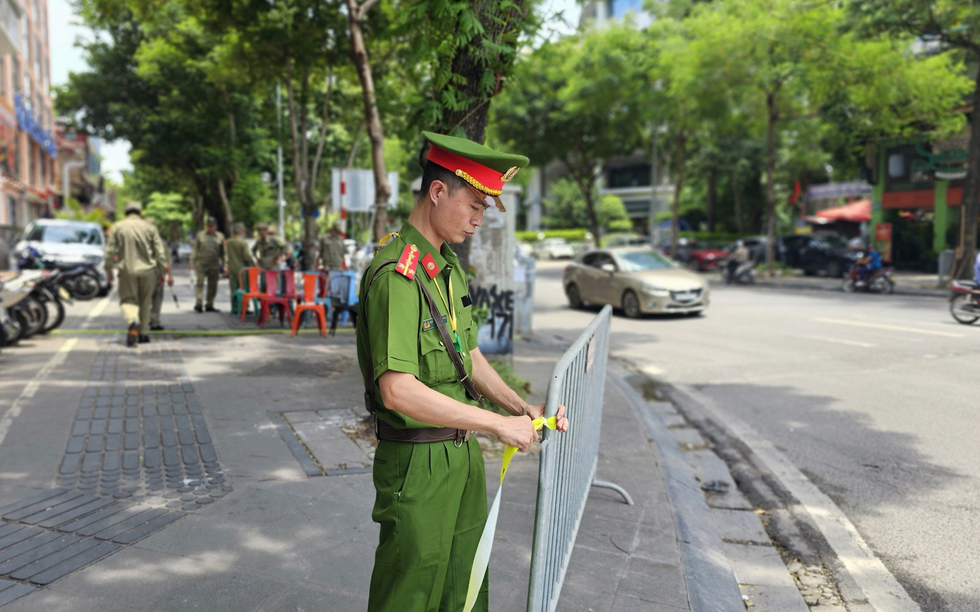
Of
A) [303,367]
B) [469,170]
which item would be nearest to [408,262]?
[469,170]

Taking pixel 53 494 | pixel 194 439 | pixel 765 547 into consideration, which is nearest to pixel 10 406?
pixel 194 439

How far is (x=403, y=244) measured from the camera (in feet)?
7.14

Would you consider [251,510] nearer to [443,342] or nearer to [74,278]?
[443,342]

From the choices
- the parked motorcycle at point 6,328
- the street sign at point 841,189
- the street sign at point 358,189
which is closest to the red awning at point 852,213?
the street sign at point 841,189

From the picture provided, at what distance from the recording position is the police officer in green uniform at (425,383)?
6.69 feet

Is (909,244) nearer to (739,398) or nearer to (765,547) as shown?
(739,398)

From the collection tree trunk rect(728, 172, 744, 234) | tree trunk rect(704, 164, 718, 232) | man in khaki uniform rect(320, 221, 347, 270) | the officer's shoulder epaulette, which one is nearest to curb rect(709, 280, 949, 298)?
man in khaki uniform rect(320, 221, 347, 270)

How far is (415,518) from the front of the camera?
212cm

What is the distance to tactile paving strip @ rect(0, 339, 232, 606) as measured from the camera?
3.40 m

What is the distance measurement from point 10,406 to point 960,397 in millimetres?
8018

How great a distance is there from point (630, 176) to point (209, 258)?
52158mm

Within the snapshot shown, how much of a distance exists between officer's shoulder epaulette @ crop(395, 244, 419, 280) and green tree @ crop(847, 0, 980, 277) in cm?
1838

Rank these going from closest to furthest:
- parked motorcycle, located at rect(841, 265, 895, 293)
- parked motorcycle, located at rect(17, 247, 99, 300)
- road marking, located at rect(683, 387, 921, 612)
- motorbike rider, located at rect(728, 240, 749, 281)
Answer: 1. road marking, located at rect(683, 387, 921, 612)
2. parked motorcycle, located at rect(17, 247, 99, 300)
3. parked motorcycle, located at rect(841, 265, 895, 293)
4. motorbike rider, located at rect(728, 240, 749, 281)

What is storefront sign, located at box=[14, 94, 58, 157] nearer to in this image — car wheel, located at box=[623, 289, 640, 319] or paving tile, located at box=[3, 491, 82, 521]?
car wheel, located at box=[623, 289, 640, 319]
